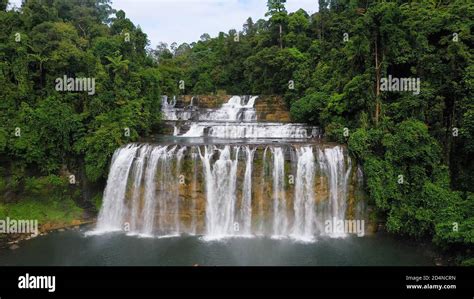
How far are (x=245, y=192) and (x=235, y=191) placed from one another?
0.43 metres

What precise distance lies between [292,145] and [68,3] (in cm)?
2375

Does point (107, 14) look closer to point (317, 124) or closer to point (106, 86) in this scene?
point (106, 86)

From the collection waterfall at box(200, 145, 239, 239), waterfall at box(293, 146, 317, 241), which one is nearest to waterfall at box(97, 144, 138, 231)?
waterfall at box(200, 145, 239, 239)

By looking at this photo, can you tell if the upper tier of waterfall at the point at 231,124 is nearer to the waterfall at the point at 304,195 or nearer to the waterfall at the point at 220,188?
the waterfall at the point at 304,195

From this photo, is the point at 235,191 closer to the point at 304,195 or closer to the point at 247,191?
the point at 247,191

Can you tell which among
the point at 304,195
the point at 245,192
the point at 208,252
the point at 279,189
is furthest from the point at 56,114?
the point at 304,195

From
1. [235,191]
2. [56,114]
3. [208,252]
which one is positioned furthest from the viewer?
Result: [56,114]

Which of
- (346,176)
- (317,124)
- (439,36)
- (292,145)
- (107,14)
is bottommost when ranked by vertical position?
(346,176)

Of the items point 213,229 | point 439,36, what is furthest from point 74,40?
point 439,36

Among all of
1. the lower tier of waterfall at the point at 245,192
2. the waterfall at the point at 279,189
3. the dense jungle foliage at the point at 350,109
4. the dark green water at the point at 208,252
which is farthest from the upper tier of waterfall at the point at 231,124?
the dark green water at the point at 208,252

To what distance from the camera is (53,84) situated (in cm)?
1767

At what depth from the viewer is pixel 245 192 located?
14.9 m

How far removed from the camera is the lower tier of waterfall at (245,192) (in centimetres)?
1474
